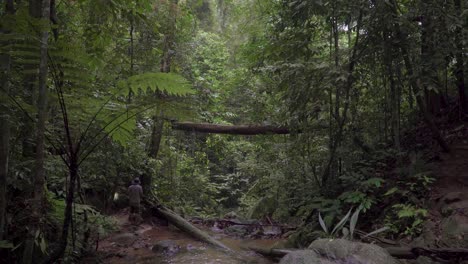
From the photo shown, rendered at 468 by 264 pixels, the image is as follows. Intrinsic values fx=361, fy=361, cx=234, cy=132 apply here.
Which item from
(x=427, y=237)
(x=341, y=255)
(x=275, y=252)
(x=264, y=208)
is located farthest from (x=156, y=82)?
(x=264, y=208)

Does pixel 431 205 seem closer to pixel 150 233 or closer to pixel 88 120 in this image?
pixel 88 120

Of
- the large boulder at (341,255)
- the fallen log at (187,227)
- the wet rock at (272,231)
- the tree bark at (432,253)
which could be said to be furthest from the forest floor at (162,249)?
the large boulder at (341,255)

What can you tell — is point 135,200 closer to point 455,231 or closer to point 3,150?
point 3,150

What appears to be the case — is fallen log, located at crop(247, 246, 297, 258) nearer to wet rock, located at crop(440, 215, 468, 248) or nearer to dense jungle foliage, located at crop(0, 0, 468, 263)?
dense jungle foliage, located at crop(0, 0, 468, 263)

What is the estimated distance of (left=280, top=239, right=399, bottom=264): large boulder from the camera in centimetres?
339

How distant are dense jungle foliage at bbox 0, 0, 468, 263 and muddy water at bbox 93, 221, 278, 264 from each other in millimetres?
498

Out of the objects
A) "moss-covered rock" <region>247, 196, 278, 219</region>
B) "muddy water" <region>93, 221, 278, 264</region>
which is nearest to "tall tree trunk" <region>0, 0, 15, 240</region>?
"muddy water" <region>93, 221, 278, 264</region>

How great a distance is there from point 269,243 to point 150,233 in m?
2.89

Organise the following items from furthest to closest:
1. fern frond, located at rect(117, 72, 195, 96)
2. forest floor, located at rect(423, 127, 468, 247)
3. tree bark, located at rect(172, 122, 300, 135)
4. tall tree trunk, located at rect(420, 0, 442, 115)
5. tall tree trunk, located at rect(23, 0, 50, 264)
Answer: tree bark, located at rect(172, 122, 300, 135), tall tree trunk, located at rect(420, 0, 442, 115), forest floor, located at rect(423, 127, 468, 247), fern frond, located at rect(117, 72, 195, 96), tall tree trunk, located at rect(23, 0, 50, 264)

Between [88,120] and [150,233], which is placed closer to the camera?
[88,120]

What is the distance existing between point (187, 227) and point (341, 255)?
5.43 metres

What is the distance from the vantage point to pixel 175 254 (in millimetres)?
6531

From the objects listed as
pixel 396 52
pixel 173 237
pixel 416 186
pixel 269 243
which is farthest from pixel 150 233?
pixel 396 52

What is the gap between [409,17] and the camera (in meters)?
5.08
